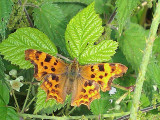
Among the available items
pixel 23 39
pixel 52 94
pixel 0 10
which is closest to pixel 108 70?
pixel 52 94

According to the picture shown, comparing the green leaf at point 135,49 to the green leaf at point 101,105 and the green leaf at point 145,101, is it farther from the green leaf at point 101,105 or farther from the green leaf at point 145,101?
the green leaf at point 101,105

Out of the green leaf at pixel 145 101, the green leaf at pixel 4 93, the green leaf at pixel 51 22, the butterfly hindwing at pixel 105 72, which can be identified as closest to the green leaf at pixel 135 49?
the green leaf at pixel 145 101

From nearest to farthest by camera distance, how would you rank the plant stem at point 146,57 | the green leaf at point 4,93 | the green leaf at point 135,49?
1. the plant stem at point 146,57
2. the green leaf at point 4,93
3. the green leaf at point 135,49

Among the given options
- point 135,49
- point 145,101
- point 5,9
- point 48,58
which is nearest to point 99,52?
point 48,58

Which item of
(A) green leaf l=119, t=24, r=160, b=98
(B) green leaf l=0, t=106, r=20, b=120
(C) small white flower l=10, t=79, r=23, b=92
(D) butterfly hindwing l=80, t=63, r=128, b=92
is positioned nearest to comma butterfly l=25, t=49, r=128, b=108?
(D) butterfly hindwing l=80, t=63, r=128, b=92

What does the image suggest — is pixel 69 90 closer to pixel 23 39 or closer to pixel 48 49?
pixel 48 49

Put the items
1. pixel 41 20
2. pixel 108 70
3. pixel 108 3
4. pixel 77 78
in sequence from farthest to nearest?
1. pixel 108 3
2. pixel 41 20
3. pixel 77 78
4. pixel 108 70
